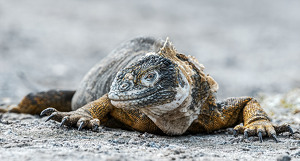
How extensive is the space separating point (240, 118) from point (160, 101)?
7.12 ft

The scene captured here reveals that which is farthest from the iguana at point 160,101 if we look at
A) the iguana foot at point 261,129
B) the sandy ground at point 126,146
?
the sandy ground at point 126,146

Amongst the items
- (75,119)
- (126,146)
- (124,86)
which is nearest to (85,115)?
(75,119)

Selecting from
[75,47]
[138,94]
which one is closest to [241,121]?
[138,94]

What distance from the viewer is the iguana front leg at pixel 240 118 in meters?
5.49

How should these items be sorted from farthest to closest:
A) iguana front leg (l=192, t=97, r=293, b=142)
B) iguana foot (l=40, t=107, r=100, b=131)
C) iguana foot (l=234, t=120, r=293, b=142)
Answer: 1. iguana foot (l=40, t=107, r=100, b=131)
2. iguana front leg (l=192, t=97, r=293, b=142)
3. iguana foot (l=234, t=120, r=293, b=142)

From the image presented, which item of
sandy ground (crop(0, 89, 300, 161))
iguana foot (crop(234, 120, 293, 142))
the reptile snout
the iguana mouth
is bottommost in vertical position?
sandy ground (crop(0, 89, 300, 161))

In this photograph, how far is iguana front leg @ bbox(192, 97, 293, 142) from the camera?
5.49 meters

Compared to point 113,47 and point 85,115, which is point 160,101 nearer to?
point 85,115

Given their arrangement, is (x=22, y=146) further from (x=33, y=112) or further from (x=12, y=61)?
(x=12, y=61)

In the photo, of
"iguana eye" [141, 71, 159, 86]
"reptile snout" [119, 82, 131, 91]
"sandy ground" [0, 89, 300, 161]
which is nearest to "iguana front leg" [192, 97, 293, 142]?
"sandy ground" [0, 89, 300, 161]

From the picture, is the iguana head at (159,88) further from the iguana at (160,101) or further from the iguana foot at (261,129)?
the iguana foot at (261,129)

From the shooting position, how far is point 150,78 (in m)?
4.87

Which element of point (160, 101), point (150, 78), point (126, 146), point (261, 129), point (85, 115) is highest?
point (150, 78)

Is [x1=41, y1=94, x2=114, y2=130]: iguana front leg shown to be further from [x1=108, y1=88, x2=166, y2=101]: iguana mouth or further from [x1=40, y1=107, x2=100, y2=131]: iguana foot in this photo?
[x1=108, y1=88, x2=166, y2=101]: iguana mouth
